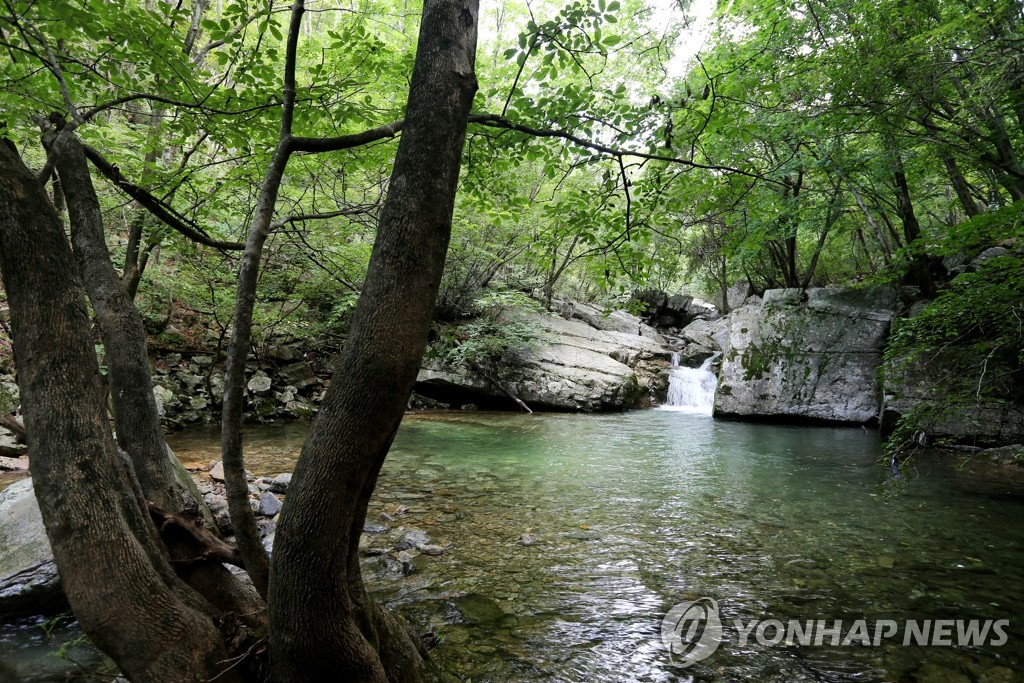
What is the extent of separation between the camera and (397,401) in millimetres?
2045

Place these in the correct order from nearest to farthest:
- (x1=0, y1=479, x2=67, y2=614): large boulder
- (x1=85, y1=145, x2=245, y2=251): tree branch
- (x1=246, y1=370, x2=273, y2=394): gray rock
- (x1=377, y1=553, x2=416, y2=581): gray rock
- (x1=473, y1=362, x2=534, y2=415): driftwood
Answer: (x1=85, y1=145, x2=245, y2=251): tree branch, (x1=0, y1=479, x2=67, y2=614): large boulder, (x1=377, y1=553, x2=416, y2=581): gray rock, (x1=246, y1=370, x2=273, y2=394): gray rock, (x1=473, y1=362, x2=534, y2=415): driftwood

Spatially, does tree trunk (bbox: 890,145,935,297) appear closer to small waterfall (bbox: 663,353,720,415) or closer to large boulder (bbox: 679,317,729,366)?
large boulder (bbox: 679,317,729,366)

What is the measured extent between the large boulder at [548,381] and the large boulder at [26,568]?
13.0 m

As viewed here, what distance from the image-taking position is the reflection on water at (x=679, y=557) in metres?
3.62

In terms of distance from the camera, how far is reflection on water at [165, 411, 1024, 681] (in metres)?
3.62

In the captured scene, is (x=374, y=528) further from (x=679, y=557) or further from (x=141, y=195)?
(x=141, y=195)

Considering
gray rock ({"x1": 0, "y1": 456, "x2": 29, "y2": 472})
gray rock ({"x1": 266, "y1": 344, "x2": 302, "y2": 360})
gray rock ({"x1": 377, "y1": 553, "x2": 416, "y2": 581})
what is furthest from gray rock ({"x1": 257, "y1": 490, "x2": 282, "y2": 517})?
gray rock ({"x1": 266, "y1": 344, "x2": 302, "y2": 360})

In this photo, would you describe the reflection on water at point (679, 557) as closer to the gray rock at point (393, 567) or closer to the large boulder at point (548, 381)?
the gray rock at point (393, 567)

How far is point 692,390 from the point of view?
1856 centimetres

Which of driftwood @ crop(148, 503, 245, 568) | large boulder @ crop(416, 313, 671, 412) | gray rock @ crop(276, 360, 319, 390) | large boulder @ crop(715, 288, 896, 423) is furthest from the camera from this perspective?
large boulder @ crop(416, 313, 671, 412)

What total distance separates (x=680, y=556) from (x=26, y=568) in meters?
6.03

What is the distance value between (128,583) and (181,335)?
13717 mm

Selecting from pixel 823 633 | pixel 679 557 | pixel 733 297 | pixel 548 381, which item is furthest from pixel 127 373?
pixel 733 297

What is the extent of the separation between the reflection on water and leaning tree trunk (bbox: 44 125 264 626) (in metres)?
1.63
